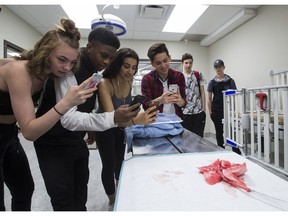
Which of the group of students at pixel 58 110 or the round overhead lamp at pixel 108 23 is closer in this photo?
the group of students at pixel 58 110

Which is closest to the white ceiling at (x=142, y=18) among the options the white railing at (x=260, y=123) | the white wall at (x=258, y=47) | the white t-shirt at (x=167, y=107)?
the white wall at (x=258, y=47)

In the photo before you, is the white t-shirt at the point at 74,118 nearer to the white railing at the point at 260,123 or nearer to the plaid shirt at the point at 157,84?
the plaid shirt at the point at 157,84

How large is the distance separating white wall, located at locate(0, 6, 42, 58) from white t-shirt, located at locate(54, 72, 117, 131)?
252 centimetres

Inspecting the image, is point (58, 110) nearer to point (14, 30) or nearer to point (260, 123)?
point (260, 123)

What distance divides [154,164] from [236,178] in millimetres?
317

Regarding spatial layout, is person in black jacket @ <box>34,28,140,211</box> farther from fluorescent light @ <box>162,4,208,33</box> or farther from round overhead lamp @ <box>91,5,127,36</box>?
fluorescent light @ <box>162,4,208,33</box>

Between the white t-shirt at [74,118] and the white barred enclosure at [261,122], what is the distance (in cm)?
136

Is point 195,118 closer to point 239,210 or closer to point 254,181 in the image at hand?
point 254,181

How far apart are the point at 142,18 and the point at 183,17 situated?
64cm

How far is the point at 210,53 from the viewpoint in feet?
14.6

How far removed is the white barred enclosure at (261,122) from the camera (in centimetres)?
156

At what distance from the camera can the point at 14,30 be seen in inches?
118

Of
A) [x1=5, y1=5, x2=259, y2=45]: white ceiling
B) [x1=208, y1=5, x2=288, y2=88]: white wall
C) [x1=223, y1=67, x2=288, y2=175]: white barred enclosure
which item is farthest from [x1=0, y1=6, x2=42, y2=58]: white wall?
[x1=208, y1=5, x2=288, y2=88]: white wall
